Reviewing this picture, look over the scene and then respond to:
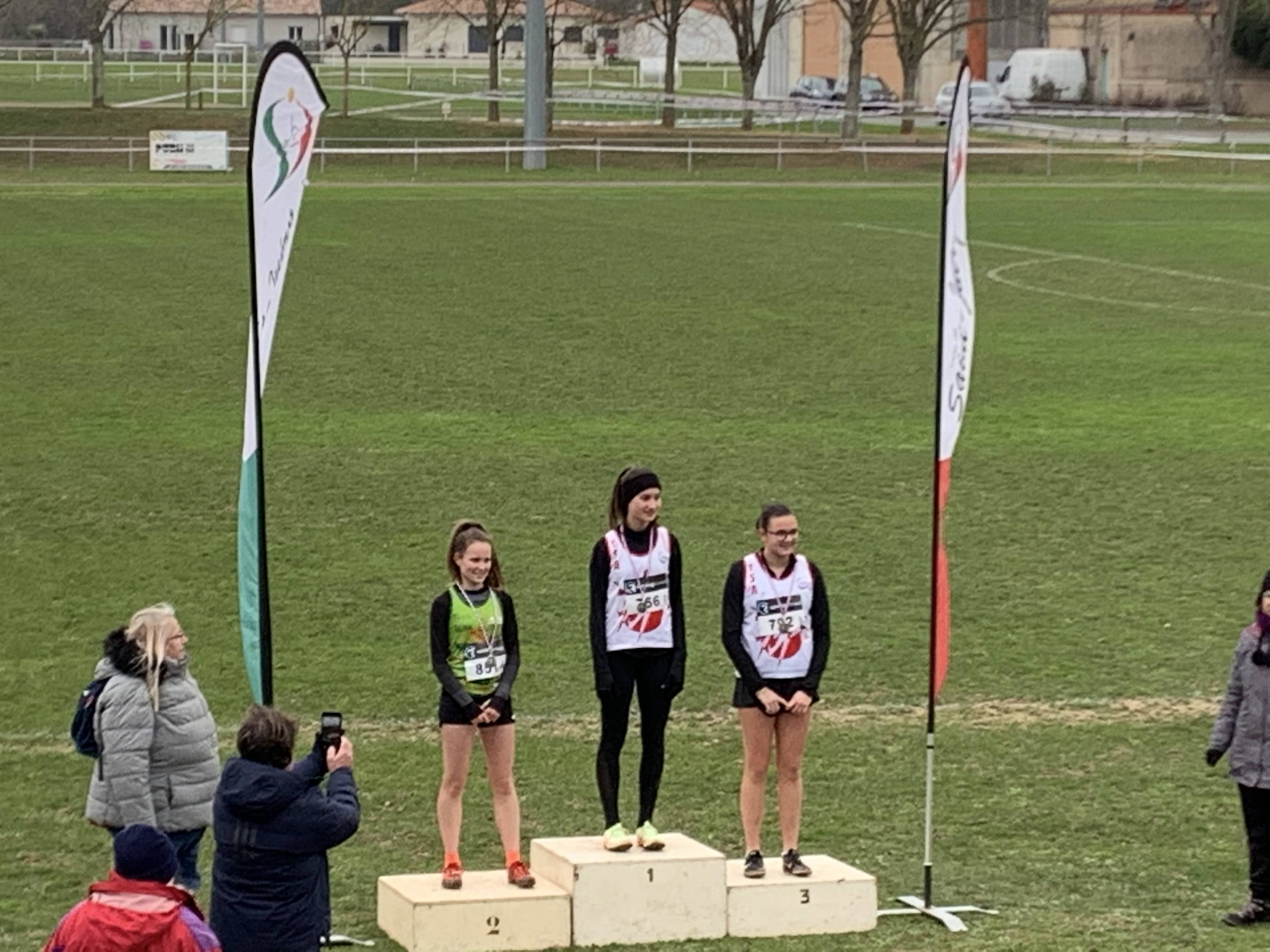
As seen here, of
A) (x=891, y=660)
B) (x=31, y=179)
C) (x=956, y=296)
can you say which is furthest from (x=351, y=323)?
(x=31, y=179)

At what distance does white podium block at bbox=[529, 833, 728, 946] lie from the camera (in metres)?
9.76

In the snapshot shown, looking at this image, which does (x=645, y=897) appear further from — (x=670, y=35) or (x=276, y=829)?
(x=670, y=35)

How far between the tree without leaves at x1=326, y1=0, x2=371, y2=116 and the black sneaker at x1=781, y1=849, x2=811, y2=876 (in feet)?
240

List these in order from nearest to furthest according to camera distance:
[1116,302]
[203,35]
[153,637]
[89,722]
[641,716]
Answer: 1. [153,637]
2. [89,722]
3. [641,716]
4. [1116,302]
5. [203,35]

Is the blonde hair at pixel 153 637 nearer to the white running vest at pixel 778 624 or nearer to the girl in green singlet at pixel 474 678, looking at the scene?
the girl in green singlet at pixel 474 678

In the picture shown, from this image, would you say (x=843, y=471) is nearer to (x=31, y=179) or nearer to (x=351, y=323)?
(x=351, y=323)

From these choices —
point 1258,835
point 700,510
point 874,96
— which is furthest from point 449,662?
point 874,96

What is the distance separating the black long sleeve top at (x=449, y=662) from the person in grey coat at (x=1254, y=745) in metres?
3.18

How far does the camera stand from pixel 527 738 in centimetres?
1369

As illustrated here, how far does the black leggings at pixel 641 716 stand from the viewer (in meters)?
10.2

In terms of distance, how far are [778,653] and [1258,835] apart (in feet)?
7.61

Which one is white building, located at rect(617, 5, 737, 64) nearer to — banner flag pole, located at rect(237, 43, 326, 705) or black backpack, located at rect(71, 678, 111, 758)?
banner flag pole, located at rect(237, 43, 326, 705)

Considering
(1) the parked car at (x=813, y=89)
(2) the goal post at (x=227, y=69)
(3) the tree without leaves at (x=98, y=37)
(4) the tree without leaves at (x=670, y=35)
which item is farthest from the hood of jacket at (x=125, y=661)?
(1) the parked car at (x=813, y=89)

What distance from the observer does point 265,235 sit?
928 centimetres
